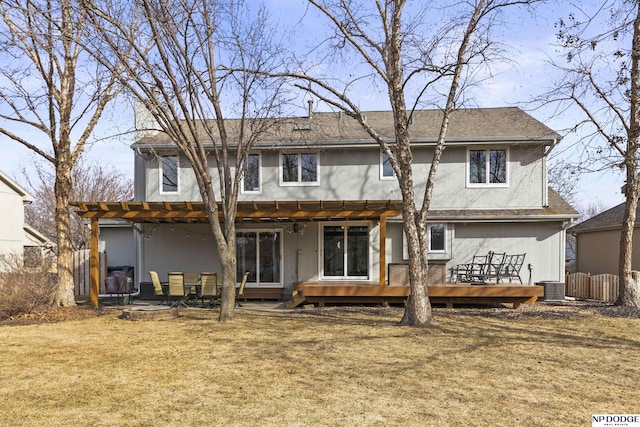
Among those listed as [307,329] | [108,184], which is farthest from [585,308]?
[108,184]

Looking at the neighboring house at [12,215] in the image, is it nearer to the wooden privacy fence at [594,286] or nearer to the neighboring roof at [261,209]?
the neighboring roof at [261,209]

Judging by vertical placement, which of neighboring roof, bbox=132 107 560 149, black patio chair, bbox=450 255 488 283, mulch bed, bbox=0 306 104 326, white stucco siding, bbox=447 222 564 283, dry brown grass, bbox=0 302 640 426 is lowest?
mulch bed, bbox=0 306 104 326

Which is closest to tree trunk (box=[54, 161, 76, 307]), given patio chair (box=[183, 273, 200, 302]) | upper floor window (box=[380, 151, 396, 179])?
patio chair (box=[183, 273, 200, 302])

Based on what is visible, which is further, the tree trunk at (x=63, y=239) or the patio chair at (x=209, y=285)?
the patio chair at (x=209, y=285)

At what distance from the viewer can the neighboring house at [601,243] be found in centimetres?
1889

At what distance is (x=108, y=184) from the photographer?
3225cm

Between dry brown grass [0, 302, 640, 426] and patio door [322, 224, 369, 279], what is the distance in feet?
15.4

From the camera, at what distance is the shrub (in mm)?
11289

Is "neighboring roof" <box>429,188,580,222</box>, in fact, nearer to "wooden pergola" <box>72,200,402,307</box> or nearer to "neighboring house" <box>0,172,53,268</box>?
"wooden pergola" <box>72,200,402,307</box>

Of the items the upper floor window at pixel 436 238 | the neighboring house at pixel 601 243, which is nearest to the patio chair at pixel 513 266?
the upper floor window at pixel 436 238

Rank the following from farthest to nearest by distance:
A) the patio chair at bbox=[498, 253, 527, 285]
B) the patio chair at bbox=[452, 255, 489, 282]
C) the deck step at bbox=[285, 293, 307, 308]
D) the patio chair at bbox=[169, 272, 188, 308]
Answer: the patio chair at bbox=[498, 253, 527, 285] < the patio chair at bbox=[452, 255, 489, 282] < the deck step at bbox=[285, 293, 307, 308] < the patio chair at bbox=[169, 272, 188, 308]

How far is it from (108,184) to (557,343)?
97.5ft

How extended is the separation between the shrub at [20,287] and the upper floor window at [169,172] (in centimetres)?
495

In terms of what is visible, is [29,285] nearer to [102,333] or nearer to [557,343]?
[102,333]
